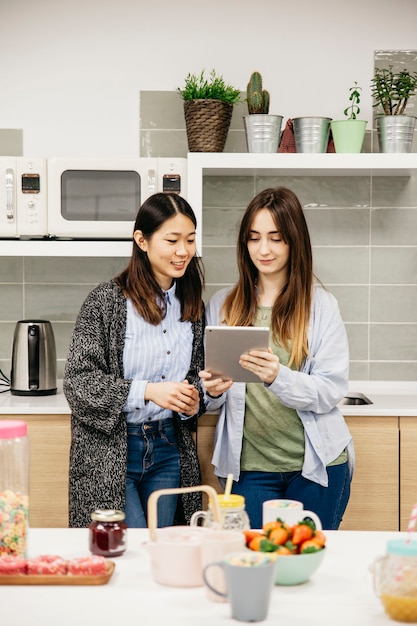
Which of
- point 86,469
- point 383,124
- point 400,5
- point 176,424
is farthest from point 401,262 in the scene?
point 86,469

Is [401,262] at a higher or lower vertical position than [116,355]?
higher

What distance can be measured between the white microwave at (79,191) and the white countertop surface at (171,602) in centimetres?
167

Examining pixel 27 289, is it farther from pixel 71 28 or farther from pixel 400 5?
pixel 400 5

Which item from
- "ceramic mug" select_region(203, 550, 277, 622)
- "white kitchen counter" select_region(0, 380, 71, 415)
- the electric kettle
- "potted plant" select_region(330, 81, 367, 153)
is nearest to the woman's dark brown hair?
"white kitchen counter" select_region(0, 380, 71, 415)

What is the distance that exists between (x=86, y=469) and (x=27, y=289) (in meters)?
1.26

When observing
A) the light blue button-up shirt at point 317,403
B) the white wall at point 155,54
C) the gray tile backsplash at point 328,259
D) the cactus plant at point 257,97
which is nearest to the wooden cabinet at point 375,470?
the light blue button-up shirt at point 317,403

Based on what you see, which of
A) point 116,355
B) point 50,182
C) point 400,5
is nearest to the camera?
point 116,355

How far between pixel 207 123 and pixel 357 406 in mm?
1159

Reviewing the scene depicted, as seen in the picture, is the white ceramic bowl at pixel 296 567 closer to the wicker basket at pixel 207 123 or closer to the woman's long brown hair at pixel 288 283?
the woman's long brown hair at pixel 288 283

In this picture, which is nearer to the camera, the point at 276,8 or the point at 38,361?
the point at 38,361

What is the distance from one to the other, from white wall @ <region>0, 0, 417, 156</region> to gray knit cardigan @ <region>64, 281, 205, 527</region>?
47.7 inches

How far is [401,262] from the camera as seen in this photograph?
3.56m

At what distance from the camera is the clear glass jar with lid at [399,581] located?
4.52ft

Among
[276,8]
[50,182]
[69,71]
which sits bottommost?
[50,182]
